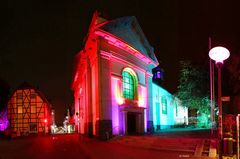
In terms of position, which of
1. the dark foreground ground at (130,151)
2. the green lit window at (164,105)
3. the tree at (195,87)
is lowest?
the dark foreground ground at (130,151)

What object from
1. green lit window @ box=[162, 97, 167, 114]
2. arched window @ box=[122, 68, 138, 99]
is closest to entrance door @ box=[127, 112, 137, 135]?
arched window @ box=[122, 68, 138, 99]

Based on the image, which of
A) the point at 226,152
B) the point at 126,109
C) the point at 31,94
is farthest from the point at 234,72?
the point at 31,94

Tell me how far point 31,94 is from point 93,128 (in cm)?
3793

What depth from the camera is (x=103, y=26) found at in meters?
28.9

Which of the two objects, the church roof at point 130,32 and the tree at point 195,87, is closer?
the church roof at point 130,32

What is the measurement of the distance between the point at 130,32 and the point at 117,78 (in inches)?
236

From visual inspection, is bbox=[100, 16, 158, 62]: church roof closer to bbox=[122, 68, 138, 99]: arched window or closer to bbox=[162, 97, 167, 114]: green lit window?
bbox=[122, 68, 138, 99]: arched window

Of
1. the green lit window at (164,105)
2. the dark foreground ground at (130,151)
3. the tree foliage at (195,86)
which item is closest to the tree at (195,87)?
the tree foliage at (195,86)

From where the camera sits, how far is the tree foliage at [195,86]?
3647 cm

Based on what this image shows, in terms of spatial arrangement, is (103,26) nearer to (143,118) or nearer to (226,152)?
(143,118)

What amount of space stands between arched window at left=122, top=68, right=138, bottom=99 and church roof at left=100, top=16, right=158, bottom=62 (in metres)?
2.59

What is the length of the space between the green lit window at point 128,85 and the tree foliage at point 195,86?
6884 millimetres

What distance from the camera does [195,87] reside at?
37094 millimetres

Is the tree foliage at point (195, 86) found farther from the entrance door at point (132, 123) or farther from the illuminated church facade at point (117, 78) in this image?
the entrance door at point (132, 123)
